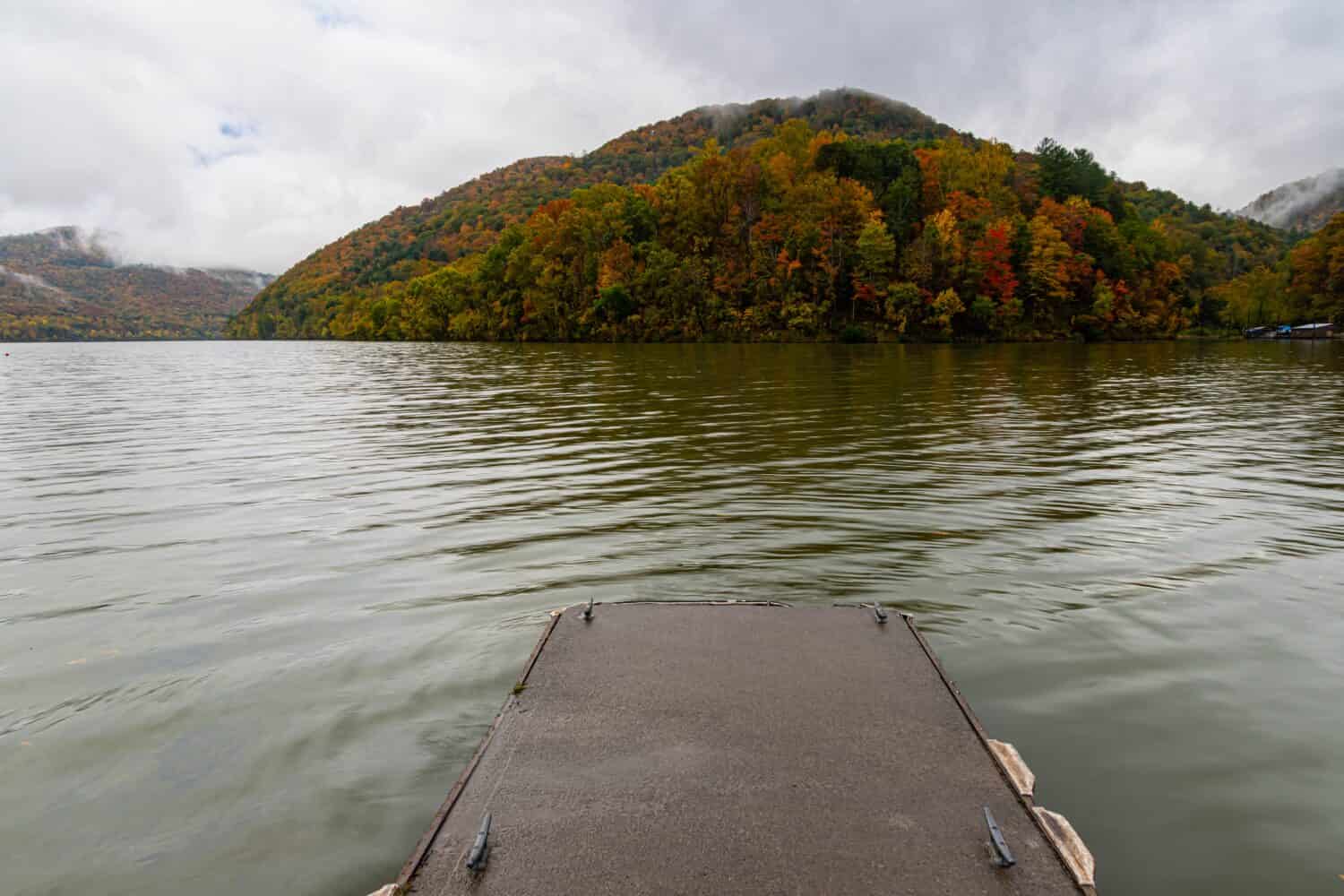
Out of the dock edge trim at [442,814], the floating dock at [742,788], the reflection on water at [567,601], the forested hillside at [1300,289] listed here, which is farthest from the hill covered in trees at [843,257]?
the dock edge trim at [442,814]

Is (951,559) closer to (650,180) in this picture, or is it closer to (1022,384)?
(1022,384)

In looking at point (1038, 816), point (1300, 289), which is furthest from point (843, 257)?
point (1038, 816)

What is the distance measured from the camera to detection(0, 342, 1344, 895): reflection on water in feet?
11.9

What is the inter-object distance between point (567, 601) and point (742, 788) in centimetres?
371

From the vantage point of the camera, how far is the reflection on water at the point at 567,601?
362 centimetres

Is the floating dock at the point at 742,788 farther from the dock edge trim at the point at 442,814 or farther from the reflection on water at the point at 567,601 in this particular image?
the reflection on water at the point at 567,601

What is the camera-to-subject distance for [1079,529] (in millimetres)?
8844

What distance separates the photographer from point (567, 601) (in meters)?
6.65

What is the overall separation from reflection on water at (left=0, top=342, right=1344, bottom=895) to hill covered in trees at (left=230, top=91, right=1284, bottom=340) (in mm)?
69309

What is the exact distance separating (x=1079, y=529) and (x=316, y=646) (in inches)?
346

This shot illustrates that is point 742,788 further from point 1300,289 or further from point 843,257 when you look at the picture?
point 1300,289

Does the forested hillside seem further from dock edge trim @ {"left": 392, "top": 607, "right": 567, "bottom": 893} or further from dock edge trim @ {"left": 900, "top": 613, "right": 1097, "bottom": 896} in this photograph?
dock edge trim @ {"left": 392, "top": 607, "right": 567, "bottom": 893}

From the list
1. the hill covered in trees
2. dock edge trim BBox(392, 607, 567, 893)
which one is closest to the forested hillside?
the hill covered in trees

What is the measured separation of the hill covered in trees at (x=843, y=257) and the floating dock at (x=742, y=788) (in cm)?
7914
